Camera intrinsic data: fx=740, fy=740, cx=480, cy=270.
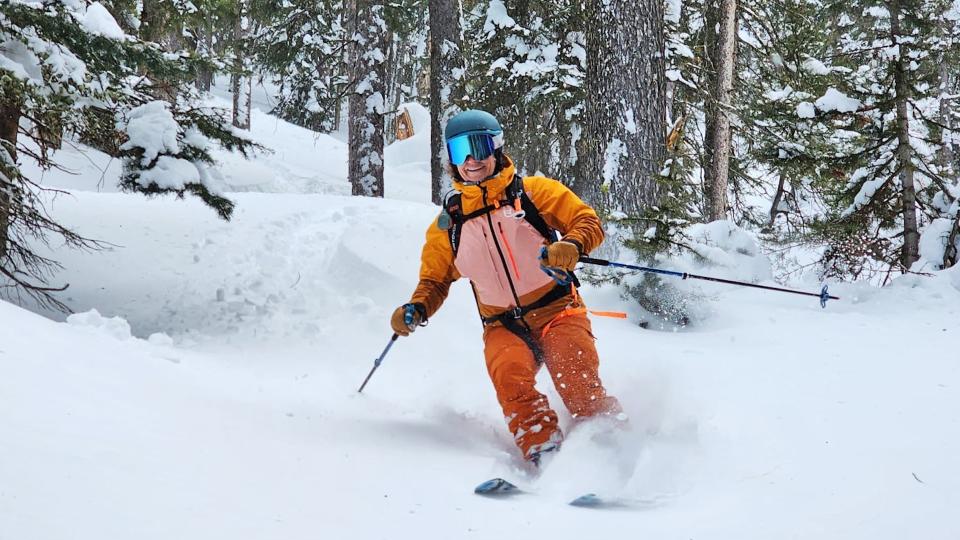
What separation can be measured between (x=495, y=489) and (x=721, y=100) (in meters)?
10.7

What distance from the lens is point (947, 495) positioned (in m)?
2.74

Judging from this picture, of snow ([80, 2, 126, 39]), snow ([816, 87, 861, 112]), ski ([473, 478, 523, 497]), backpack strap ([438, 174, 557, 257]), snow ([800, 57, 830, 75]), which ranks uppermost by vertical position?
snow ([80, 2, 126, 39])

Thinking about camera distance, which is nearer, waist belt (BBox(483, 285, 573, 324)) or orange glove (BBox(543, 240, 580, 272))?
→ orange glove (BBox(543, 240, 580, 272))

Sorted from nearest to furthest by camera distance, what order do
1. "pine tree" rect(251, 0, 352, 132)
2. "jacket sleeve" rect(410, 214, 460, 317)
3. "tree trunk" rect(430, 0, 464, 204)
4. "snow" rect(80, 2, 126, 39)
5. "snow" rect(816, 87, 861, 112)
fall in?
"jacket sleeve" rect(410, 214, 460, 317), "snow" rect(80, 2, 126, 39), "snow" rect(816, 87, 861, 112), "tree trunk" rect(430, 0, 464, 204), "pine tree" rect(251, 0, 352, 132)

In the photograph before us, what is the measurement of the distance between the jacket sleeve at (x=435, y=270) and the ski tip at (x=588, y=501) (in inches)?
81.3

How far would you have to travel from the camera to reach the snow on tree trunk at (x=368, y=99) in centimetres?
1377

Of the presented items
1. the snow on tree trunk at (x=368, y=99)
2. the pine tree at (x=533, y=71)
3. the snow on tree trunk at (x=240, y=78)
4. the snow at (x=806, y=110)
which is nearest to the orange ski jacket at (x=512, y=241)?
the snow at (x=806, y=110)

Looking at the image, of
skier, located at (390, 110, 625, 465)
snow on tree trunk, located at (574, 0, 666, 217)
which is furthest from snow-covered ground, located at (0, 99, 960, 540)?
snow on tree trunk, located at (574, 0, 666, 217)

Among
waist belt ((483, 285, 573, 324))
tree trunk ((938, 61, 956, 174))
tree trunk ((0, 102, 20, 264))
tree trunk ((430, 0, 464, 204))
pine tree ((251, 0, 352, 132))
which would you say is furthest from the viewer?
pine tree ((251, 0, 352, 132))

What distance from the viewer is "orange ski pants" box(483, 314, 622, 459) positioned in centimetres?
411

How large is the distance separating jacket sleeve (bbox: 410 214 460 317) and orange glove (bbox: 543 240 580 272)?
3.10 feet

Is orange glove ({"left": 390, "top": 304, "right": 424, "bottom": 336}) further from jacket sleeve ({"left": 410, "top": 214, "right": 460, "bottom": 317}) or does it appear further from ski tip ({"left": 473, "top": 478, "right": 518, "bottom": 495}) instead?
ski tip ({"left": 473, "top": 478, "right": 518, "bottom": 495})

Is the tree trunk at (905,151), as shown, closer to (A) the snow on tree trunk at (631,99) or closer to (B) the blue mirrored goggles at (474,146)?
(A) the snow on tree trunk at (631,99)

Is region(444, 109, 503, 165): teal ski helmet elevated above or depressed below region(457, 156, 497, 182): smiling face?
above
